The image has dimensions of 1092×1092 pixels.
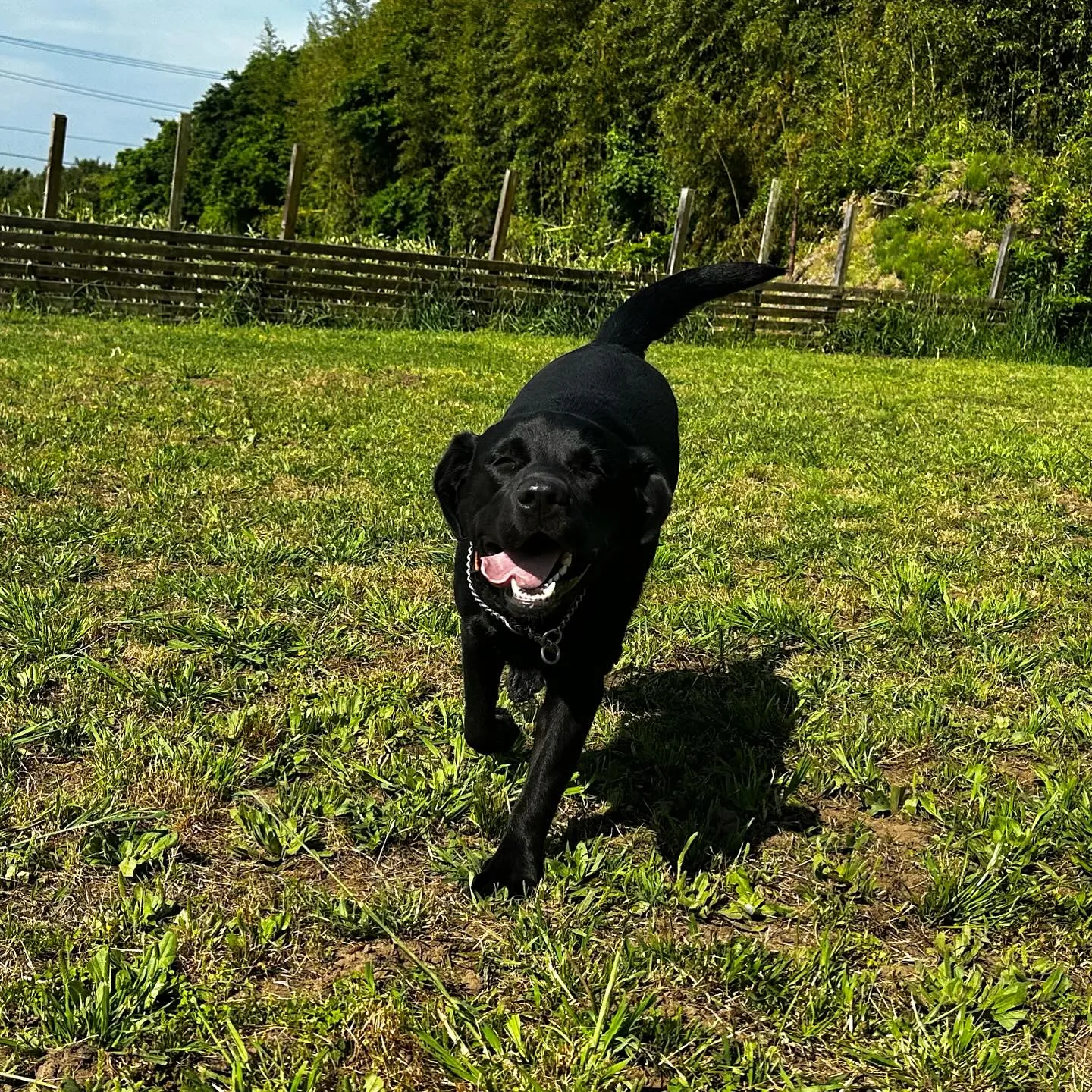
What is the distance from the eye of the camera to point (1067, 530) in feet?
15.8

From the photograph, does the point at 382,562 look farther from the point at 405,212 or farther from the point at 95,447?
the point at 405,212

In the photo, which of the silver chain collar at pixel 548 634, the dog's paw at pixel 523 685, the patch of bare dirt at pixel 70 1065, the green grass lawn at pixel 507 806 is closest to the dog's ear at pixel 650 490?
the silver chain collar at pixel 548 634

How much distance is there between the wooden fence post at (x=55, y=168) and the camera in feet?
33.9

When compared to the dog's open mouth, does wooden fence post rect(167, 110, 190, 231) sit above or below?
above

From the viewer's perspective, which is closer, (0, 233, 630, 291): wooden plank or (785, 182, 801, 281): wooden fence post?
(0, 233, 630, 291): wooden plank

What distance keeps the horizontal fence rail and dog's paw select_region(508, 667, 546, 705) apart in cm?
918

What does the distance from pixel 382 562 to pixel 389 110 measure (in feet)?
88.8

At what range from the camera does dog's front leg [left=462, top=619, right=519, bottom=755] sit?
93.6 inches

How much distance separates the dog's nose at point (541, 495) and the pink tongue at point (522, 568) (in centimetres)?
12

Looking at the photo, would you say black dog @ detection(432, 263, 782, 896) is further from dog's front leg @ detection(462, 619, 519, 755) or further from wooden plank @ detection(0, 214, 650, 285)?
wooden plank @ detection(0, 214, 650, 285)

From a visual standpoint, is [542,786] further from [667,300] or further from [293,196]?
[293,196]

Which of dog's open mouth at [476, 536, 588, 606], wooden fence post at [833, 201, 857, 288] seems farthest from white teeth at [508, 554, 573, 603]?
wooden fence post at [833, 201, 857, 288]

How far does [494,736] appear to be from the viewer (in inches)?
97.0

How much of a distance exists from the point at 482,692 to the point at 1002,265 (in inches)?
587
